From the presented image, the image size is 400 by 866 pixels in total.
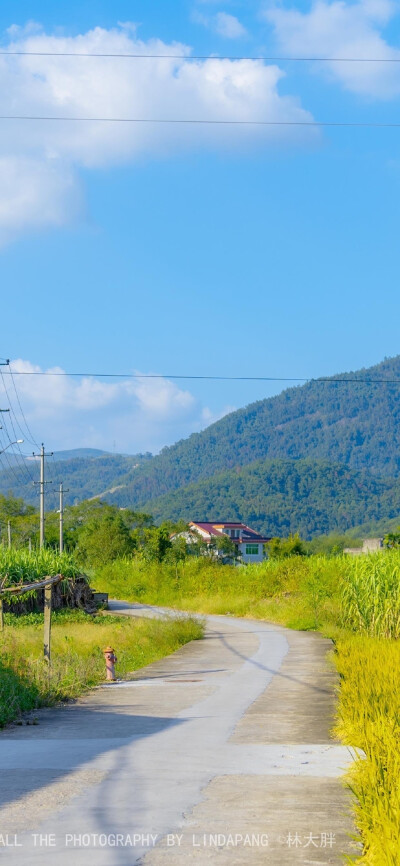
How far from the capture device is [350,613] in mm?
28016

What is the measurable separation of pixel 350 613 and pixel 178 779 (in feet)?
65.0

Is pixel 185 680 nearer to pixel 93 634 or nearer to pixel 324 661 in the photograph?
pixel 324 661

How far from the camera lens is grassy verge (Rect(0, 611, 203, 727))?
14211 millimetres

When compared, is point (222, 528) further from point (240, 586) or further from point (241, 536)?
point (240, 586)

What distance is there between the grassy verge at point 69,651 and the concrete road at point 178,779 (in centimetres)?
44

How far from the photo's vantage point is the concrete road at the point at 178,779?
21.1ft

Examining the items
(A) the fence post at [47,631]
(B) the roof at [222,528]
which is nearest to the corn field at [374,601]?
(A) the fence post at [47,631]

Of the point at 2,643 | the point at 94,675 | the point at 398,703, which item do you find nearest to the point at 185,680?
the point at 94,675

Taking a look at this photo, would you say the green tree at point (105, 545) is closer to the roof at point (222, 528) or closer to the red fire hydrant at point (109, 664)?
the red fire hydrant at point (109, 664)

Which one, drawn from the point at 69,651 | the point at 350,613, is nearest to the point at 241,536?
the point at 350,613

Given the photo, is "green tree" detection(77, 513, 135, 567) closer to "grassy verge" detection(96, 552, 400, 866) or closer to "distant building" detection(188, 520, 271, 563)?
"grassy verge" detection(96, 552, 400, 866)

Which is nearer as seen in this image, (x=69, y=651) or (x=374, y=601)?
(x=69, y=651)

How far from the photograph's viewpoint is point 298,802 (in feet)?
25.5

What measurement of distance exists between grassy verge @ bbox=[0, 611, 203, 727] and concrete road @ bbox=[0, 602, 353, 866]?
0.44m
